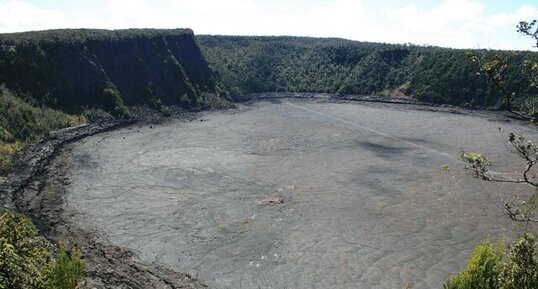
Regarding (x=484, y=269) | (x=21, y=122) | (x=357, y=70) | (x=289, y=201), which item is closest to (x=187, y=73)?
(x=357, y=70)

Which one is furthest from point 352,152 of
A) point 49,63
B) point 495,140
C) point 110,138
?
point 49,63

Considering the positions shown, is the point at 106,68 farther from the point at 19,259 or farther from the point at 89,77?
the point at 19,259

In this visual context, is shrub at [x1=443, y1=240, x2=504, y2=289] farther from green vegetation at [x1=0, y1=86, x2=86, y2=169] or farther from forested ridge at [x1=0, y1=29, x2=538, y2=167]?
green vegetation at [x1=0, y1=86, x2=86, y2=169]

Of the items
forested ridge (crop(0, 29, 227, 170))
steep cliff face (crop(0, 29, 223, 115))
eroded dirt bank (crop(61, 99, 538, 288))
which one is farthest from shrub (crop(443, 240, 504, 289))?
steep cliff face (crop(0, 29, 223, 115))

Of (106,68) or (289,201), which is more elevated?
(106,68)

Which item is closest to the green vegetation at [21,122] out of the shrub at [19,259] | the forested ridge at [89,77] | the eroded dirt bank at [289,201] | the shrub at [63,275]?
the forested ridge at [89,77]

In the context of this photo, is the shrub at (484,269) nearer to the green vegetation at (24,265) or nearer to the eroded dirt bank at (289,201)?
the eroded dirt bank at (289,201)
